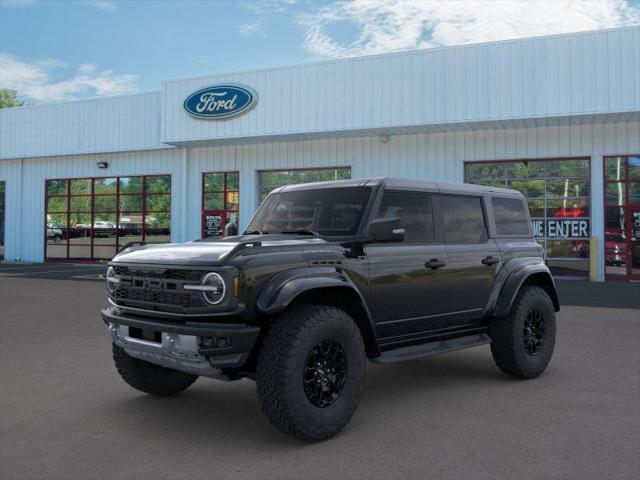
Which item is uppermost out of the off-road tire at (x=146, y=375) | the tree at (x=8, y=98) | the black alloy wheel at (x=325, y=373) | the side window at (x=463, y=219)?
the tree at (x=8, y=98)

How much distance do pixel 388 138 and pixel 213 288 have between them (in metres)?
16.9

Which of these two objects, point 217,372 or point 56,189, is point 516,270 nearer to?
point 217,372

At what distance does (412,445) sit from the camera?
418 centimetres

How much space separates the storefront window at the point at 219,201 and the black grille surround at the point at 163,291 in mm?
18027

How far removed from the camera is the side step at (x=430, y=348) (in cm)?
487

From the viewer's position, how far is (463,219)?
19.5 ft

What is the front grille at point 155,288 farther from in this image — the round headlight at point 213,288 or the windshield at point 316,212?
the windshield at point 316,212

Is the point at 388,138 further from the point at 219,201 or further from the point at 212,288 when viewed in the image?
the point at 212,288

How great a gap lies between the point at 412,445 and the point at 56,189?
26167 millimetres

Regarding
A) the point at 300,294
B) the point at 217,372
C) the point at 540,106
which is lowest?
the point at 217,372

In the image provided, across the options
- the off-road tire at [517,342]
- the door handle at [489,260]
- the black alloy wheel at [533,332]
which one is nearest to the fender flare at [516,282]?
the off-road tire at [517,342]

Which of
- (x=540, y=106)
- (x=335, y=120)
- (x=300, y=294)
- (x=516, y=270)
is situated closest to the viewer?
(x=300, y=294)

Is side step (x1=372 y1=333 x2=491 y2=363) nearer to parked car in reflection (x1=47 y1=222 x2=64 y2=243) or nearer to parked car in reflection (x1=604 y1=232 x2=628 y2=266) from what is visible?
parked car in reflection (x1=604 y1=232 x2=628 y2=266)

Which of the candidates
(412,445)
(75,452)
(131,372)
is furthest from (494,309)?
(75,452)
